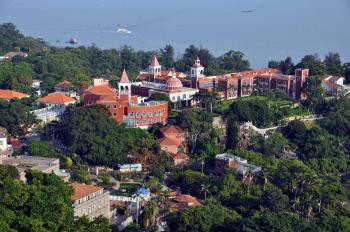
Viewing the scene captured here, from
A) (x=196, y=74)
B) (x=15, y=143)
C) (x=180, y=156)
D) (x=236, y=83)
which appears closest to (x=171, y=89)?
(x=196, y=74)

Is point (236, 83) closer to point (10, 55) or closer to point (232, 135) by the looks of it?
point (232, 135)

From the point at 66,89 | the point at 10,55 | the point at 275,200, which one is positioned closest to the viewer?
the point at 275,200

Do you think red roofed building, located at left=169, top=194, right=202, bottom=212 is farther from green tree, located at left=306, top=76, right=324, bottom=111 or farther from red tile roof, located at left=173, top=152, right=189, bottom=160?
green tree, located at left=306, top=76, right=324, bottom=111

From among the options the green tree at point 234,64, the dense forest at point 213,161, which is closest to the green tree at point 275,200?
the dense forest at point 213,161

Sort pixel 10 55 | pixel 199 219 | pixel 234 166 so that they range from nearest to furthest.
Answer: pixel 199 219 → pixel 234 166 → pixel 10 55

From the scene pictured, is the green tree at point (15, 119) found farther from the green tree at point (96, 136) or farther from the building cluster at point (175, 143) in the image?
the building cluster at point (175, 143)

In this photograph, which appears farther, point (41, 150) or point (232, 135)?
point (232, 135)

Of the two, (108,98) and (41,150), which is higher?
(108,98)
